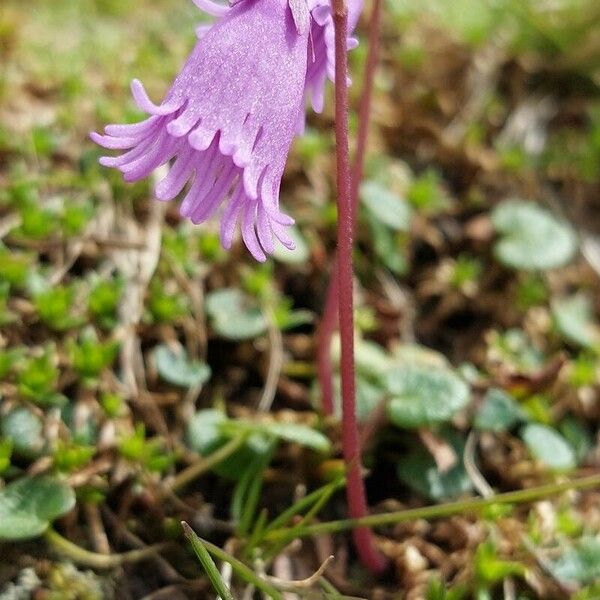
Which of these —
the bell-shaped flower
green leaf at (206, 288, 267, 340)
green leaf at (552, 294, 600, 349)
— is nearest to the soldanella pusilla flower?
the bell-shaped flower

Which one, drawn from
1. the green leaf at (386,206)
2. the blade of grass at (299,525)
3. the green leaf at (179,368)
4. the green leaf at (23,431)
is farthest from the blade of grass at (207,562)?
the green leaf at (386,206)

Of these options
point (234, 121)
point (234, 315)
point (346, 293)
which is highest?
point (234, 121)

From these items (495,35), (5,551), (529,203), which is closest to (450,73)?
(495,35)

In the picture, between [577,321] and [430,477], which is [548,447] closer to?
[430,477]

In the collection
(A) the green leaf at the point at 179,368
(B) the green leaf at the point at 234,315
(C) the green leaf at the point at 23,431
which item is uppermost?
(B) the green leaf at the point at 234,315

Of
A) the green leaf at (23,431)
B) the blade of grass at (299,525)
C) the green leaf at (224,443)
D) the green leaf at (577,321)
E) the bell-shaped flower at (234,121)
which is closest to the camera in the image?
the bell-shaped flower at (234,121)

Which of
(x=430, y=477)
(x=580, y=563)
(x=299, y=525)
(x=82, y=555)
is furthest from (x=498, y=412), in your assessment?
(x=82, y=555)

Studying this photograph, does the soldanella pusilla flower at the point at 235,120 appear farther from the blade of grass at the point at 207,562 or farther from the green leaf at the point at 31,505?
the green leaf at the point at 31,505

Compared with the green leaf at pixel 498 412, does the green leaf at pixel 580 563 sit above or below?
below
